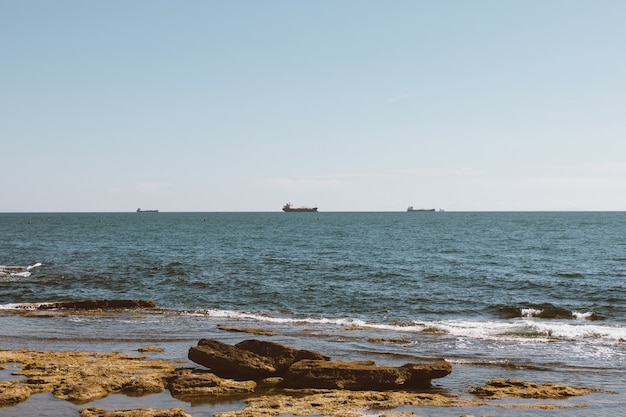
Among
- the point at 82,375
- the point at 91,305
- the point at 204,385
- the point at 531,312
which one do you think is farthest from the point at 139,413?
the point at 531,312

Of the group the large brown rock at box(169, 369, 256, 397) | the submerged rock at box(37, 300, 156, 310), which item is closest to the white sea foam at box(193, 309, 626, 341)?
the submerged rock at box(37, 300, 156, 310)

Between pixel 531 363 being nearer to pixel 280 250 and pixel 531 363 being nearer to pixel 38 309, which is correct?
pixel 38 309

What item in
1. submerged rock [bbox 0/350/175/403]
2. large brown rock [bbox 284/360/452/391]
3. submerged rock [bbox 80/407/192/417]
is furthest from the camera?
large brown rock [bbox 284/360/452/391]

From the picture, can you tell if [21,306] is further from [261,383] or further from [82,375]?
[261,383]

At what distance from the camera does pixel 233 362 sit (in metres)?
20.8

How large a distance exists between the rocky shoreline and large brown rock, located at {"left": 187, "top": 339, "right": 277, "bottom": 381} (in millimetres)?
34

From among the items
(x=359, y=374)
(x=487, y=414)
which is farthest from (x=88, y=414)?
(x=487, y=414)

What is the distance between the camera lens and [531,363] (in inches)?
944

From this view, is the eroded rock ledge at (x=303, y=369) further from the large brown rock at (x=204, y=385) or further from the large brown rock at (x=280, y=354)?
the large brown rock at (x=204, y=385)

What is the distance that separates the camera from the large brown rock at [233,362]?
67.8 ft

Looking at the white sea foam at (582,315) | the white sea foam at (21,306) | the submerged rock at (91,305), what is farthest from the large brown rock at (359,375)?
the white sea foam at (21,306)

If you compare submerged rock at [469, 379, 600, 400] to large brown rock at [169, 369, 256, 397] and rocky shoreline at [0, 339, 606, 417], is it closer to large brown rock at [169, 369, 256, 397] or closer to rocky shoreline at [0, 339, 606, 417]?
rocky shoreline at [0, 339, 606, 417]

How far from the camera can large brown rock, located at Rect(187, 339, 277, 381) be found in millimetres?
20656

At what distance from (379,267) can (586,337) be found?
34836 mm
